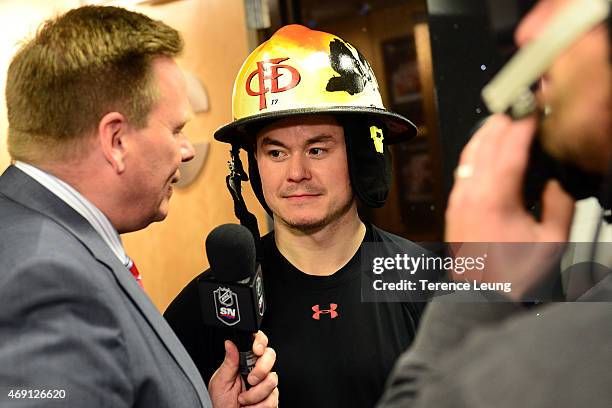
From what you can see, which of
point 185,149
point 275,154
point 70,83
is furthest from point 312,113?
point 70,83

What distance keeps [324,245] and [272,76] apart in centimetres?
41

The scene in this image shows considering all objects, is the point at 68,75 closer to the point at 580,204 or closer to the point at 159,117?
the point at 159,117

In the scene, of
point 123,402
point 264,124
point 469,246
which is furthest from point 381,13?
point 123,402

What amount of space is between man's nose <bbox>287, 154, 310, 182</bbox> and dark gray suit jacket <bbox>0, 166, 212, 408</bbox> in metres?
0.47

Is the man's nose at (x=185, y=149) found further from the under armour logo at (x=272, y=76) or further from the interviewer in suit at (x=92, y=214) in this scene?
the under armour logo at (x=272, y=76)

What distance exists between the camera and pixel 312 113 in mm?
1388

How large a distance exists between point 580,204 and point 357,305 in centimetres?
69

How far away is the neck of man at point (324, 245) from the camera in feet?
4.96

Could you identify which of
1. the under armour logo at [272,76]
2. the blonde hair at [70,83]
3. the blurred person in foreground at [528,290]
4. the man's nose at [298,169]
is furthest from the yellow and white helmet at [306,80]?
the blurred person in foreground at [528,290]

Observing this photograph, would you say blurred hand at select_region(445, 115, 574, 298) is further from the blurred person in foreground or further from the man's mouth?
the man's mouth

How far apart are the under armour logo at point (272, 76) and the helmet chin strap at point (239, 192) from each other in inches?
7.2

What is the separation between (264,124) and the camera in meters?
1.50

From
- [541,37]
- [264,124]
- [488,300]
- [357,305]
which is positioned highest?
[541,37]

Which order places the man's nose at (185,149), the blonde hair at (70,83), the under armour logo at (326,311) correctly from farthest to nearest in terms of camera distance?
1. the under armour logo at (326,311)
2. the man's nose at (185,149)
3. the blonde hair at (70,83)
